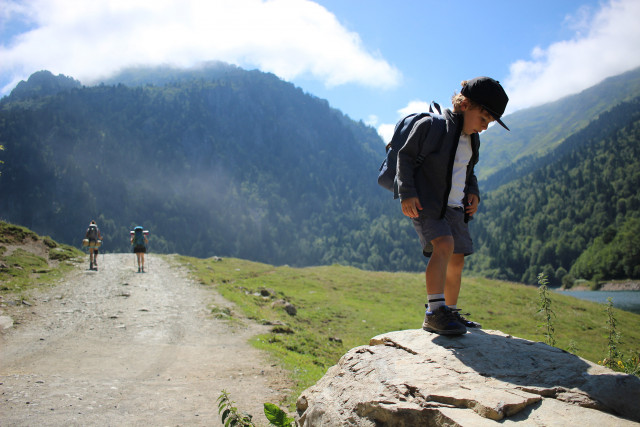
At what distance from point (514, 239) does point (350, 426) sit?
209 m

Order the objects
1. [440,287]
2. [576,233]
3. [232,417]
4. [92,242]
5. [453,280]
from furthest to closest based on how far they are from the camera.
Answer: [576,233] < [92,242] < [453,280] < [440,287] < [232,417]

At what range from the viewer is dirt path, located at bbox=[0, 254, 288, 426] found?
667 centimetres

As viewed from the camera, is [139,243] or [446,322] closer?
[446,322]

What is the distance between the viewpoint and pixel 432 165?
5.54 m

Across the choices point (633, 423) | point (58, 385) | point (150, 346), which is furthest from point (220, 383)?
point (633, 423)

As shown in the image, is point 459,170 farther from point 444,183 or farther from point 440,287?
point 440,287

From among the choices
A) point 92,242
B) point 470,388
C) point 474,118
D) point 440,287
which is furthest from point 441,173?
point 92,242

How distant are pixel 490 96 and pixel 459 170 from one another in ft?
3.49

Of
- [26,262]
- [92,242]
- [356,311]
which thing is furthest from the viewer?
[356,311]

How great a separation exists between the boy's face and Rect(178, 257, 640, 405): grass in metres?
5.44

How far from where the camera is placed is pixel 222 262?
4206 cm

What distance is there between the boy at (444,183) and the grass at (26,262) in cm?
1679

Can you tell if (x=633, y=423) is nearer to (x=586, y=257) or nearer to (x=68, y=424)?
(x=68, y=424)

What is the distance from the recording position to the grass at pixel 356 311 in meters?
14.6
